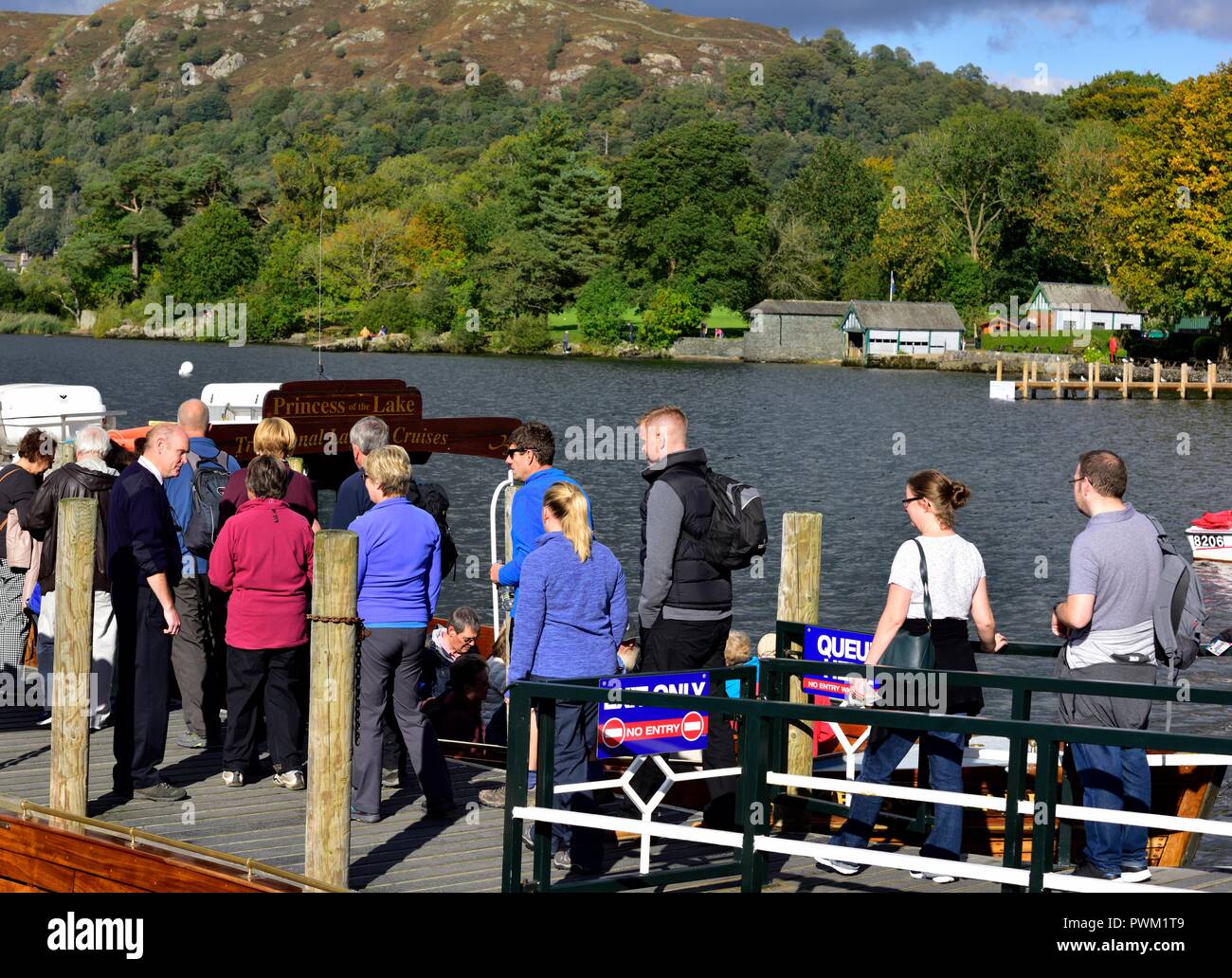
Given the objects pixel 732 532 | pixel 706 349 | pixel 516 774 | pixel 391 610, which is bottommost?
pixel 516 774

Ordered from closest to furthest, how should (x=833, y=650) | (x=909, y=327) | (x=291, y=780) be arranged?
(x=833, y=650) → (x=291, y=780) → (x=909, y=327)

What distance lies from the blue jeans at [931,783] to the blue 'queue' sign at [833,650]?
829 mm

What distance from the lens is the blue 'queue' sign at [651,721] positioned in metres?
7.73

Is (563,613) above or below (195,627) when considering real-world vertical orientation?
above

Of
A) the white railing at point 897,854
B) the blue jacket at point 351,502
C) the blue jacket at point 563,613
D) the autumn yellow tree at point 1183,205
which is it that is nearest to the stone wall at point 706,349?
the autumn yellow tree at point 1183,205

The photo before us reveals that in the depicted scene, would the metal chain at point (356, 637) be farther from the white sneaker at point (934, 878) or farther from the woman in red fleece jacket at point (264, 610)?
the white sneaker at point (934, 878)

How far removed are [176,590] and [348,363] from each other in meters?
104

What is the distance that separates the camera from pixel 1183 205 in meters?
89.1

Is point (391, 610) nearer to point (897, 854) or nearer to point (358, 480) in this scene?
point (358, 480)

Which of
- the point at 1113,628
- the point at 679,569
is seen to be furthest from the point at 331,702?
the point at 1113,628

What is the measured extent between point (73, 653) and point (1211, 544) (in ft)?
112

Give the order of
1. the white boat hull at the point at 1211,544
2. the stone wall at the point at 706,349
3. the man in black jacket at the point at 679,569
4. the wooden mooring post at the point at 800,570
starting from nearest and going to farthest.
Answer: the man in black jacket at the point at 679,569 < the wooden mooring post at the point at 800,570 < the white boat hull at the point at 1211,544 < the stone wall at the point at 706,349

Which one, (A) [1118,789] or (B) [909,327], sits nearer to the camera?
(A) [1118,789]

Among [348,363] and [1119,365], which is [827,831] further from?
[348,363]
